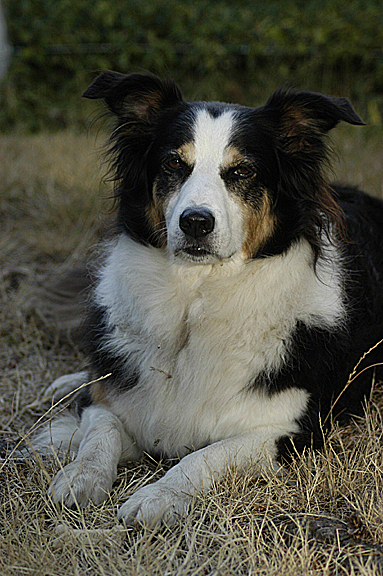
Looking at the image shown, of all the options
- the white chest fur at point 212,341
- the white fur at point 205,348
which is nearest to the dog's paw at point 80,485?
the white fur at point 205,348

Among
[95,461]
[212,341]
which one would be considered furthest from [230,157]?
[95,461]

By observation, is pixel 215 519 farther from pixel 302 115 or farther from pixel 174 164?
pixel 302 115

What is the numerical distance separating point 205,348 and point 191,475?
631 millimetres

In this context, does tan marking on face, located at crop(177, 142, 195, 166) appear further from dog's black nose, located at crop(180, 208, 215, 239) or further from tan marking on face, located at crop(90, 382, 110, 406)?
tan marking on face, located at crop(90, 382, 110, 406)

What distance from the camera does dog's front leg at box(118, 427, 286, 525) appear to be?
2438 millimetres

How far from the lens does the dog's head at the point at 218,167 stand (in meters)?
2.78

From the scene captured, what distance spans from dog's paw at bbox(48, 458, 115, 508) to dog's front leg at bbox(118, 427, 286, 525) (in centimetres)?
20

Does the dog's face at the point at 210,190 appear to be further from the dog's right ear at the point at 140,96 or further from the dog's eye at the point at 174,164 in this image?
the dog's right ear at the point at 140,96

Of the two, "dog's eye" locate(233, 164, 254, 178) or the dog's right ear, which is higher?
the dog's right ear

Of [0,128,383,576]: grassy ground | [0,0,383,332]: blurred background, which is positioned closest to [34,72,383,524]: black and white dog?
[0,128,383,576]: grassy ground

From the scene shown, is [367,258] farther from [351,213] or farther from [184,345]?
[184,345]

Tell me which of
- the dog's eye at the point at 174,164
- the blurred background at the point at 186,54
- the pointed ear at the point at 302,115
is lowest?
the dog's eye at the point at 174,164

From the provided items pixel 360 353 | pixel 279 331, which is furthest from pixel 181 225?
pixel 360 353

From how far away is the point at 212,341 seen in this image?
2998mm
